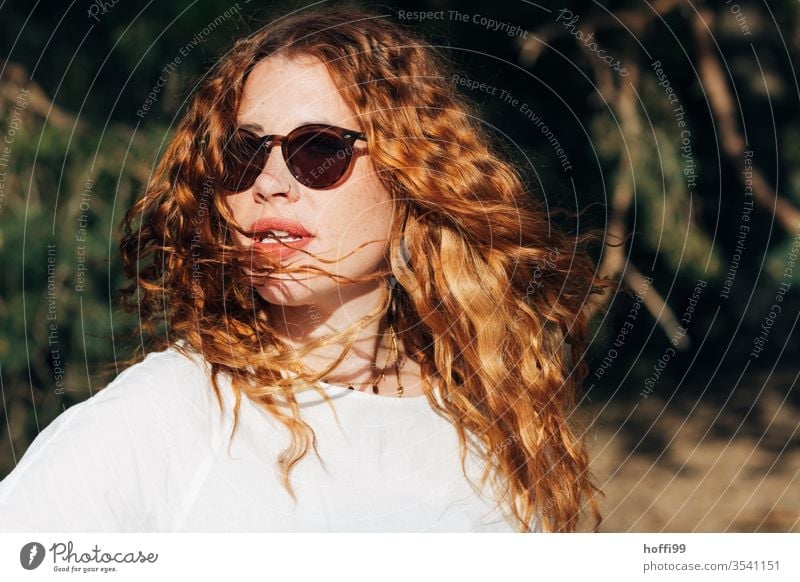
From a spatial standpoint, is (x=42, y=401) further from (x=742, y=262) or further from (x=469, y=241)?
(x=742, y=262)

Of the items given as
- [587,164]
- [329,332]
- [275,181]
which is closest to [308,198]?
[275,181]

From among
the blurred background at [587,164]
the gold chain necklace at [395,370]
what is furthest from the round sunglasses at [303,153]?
the blurred background at [587,164]

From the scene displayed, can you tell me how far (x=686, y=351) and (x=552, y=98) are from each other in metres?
1.03

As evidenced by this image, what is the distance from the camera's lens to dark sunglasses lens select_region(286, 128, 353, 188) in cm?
126

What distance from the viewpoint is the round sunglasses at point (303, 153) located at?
4.13 feet

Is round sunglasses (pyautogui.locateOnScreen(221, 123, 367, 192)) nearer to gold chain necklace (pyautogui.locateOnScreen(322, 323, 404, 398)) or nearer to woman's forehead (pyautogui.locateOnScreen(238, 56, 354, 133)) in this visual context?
woman's forehead (pyautogui.locateOnScreen(238, 56, 354, 133))

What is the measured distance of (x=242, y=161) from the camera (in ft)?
4.27

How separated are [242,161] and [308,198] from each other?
0.10 m

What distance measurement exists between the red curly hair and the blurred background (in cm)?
37

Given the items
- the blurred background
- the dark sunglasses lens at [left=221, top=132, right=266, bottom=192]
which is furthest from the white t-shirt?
the blurred background

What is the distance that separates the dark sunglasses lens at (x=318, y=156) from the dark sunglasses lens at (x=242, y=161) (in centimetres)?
4

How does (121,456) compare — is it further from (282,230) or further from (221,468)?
(282,230)

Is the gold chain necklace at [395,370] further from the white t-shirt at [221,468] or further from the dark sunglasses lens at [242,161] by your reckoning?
the dark sunglasses lens at [242,161]

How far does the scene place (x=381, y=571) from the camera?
1.50 meters
